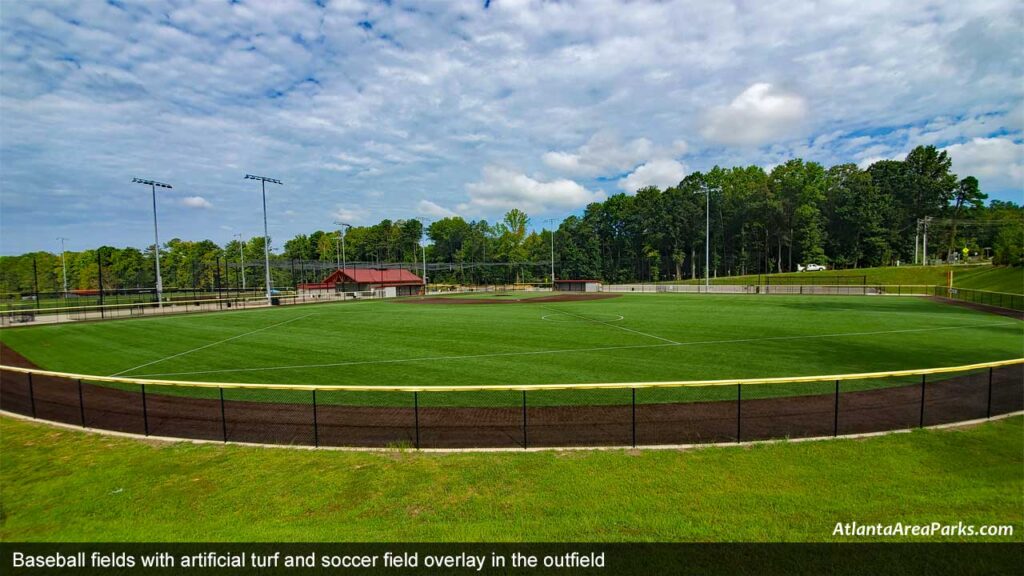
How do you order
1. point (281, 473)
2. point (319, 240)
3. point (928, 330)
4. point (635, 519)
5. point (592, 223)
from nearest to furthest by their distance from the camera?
point (635, 519) → point (281, 473) → point (928, 330) → point (592, 223) → point (319, 240)

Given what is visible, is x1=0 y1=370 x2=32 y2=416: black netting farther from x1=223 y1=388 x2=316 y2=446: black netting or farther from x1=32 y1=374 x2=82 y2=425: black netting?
x1=223 y1=388 x2=316 y2=446: black netting

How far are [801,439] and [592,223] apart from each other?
122466 millimetres

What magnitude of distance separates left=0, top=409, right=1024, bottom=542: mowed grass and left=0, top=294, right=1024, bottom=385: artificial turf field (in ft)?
21.6

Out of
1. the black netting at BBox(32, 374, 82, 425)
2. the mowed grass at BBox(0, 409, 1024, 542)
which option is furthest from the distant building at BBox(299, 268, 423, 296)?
the mowed grass at BBox(0, 409, 1024, 542)

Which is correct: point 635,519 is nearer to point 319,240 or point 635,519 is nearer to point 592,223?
point 592,223

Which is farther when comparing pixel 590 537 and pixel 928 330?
pixel 928 330

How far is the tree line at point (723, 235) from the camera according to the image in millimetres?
93688

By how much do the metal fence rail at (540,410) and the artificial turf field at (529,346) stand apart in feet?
6.73

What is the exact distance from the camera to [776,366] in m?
16.8
